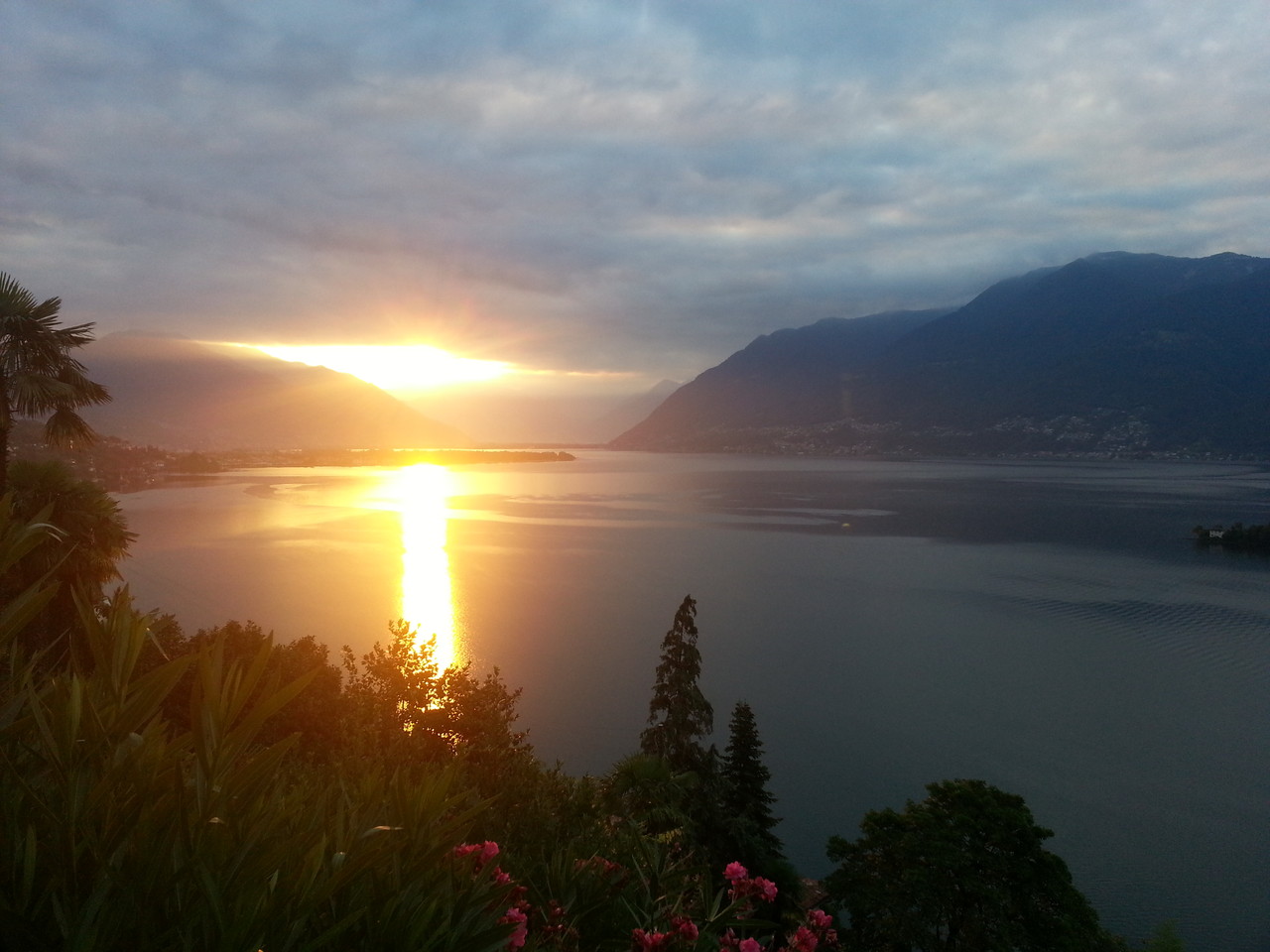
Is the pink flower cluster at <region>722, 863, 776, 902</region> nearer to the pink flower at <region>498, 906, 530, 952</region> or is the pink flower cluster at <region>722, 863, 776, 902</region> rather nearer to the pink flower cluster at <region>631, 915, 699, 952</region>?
the pink flower cluster at <region>631, 915, 699, 952</region>

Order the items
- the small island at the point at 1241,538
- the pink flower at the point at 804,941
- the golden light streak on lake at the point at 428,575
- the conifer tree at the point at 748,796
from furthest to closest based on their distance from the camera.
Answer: the small island at the point at 1241,538 → the golden light streak on lake at the point at 428,575 → the conifer tree at the point at 748,796 → the pink flower at the point at 804,941

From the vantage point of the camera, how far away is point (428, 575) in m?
45.3

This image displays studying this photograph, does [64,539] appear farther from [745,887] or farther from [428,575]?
[428,575]

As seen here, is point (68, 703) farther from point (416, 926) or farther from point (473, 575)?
point (473, 575)

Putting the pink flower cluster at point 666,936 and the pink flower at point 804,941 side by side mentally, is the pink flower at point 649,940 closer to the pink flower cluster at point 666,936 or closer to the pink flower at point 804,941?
the pink flower cluster at point 666,936

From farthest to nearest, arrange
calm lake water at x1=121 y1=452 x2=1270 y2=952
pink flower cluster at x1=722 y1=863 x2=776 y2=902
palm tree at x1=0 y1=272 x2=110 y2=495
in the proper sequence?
calm lake water at x1=121 y1=452 x2=1270 y2=952 < palm tree at x1=0 y1=272 x2=110 y2=495 < pink flower cluster at x1=722 y1=863 x2=776 y2=902

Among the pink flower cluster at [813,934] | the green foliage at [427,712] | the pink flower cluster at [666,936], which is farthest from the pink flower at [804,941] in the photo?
the green foliage at [427,712]

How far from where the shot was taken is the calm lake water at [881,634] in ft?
63.6

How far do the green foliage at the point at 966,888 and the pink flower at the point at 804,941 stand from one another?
32.8ft

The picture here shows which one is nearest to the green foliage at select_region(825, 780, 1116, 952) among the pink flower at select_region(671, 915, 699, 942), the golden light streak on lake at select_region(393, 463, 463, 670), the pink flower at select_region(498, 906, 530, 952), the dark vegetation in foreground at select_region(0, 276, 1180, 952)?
the dark vegetation in foreground at select_region(0, 276, 1180, 952)

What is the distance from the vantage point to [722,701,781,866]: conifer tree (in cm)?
1516

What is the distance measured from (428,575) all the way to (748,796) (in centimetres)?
3204

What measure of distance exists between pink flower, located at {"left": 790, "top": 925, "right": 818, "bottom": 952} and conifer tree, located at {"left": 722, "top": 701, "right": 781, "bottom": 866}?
12.5 metres

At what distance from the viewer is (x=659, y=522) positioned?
69.9 m
